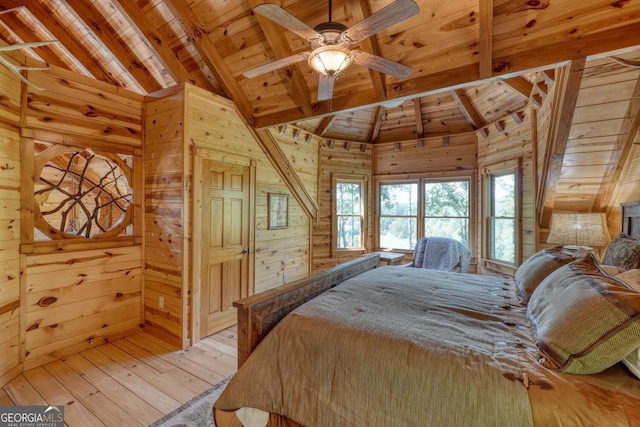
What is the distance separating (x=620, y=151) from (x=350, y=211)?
147 inches

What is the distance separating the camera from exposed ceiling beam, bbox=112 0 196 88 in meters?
2.98

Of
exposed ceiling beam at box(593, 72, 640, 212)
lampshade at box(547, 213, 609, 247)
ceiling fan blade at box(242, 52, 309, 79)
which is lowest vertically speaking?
lampshade at box(547, 213, 609, 247)

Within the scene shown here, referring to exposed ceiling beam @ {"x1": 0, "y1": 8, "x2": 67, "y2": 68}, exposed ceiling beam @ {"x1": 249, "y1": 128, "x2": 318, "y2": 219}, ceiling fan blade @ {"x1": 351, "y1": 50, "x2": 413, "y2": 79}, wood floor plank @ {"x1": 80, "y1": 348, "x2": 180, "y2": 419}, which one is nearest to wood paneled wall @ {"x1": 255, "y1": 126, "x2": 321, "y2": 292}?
exposed ceiling beam @ {"x1": 249, "y1": 128, "x2": 318, "y2": 219}

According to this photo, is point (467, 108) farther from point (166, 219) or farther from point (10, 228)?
point (10, 228)

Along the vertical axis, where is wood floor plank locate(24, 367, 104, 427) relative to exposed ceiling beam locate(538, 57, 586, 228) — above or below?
below

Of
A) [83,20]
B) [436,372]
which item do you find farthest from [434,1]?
[83,20]

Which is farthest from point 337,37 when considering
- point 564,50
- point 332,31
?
point 564,50

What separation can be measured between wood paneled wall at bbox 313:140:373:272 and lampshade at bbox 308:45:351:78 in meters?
3.27

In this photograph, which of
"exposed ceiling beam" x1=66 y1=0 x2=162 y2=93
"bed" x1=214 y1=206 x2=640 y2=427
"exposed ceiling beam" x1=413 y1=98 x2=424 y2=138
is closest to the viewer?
"bed" x1=214 y1=206 x2=640 y2=427

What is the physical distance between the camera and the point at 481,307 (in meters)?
1.84

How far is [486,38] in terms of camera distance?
224 cm

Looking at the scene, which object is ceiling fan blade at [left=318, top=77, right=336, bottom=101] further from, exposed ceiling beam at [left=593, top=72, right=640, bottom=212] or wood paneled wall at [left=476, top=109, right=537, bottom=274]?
wood paneled wall at [left=476, top=109, right=537, bottom=274]

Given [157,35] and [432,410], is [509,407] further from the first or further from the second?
[157,35]

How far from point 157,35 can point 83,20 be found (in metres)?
0.85
